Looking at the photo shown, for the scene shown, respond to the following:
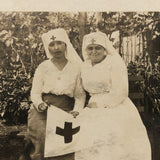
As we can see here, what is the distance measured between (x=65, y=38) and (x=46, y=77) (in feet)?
1.10

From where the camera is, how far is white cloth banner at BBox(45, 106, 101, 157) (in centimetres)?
204

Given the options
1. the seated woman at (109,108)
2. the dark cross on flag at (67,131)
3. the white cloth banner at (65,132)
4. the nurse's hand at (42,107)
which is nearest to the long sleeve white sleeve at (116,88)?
the seated woman at (109,108)

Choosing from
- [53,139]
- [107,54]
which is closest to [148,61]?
[107,54]

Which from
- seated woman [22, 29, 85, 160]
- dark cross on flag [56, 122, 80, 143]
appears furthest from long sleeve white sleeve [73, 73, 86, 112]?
dark cross on flag [56, 122, 80, 143]

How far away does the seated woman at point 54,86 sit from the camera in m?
2.05

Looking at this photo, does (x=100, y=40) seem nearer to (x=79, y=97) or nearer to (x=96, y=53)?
Result: (x=96, y=53)

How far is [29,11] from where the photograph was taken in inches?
83.5

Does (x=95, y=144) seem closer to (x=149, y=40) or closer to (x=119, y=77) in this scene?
(x=119, y=77)

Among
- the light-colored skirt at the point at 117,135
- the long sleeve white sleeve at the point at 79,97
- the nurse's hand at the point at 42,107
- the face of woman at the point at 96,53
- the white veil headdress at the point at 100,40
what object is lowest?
the light-colored skirt at the point at 117,135

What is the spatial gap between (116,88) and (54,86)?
0.47 meters

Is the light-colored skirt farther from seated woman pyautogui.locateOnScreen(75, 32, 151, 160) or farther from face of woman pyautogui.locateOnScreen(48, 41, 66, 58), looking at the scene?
face of woman pyautogui.locateOnScreen(48, 41, 66, 58)

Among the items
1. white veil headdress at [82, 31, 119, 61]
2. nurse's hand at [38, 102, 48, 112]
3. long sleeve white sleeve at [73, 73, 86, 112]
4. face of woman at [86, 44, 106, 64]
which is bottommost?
nurse's hand at [38, 102, 48, 112]

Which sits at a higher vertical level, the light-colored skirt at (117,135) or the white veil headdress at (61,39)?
the white veil headdress at (61,39)

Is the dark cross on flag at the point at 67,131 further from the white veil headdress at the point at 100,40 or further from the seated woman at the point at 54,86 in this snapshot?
the white veil headdress at the point at 100,40
